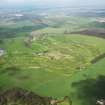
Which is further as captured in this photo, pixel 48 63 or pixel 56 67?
pixel 48 63

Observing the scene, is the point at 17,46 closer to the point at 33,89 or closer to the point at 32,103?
the point at 33,89

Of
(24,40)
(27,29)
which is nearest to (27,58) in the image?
(24,40)

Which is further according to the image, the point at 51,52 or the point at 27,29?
the point at 27,29

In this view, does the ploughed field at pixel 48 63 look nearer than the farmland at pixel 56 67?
No

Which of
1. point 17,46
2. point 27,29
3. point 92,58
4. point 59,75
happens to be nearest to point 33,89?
point 59,75

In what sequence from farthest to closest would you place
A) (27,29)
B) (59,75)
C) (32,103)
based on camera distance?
(27,29)
(59,75)
(32,103)

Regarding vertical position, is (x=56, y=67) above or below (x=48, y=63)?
above

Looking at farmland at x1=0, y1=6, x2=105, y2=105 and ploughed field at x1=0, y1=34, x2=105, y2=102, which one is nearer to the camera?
farmland at x1=0, y1=6, x2=105, y2=105

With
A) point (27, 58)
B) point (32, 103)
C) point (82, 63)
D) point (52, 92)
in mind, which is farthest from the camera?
point (27, 58)
